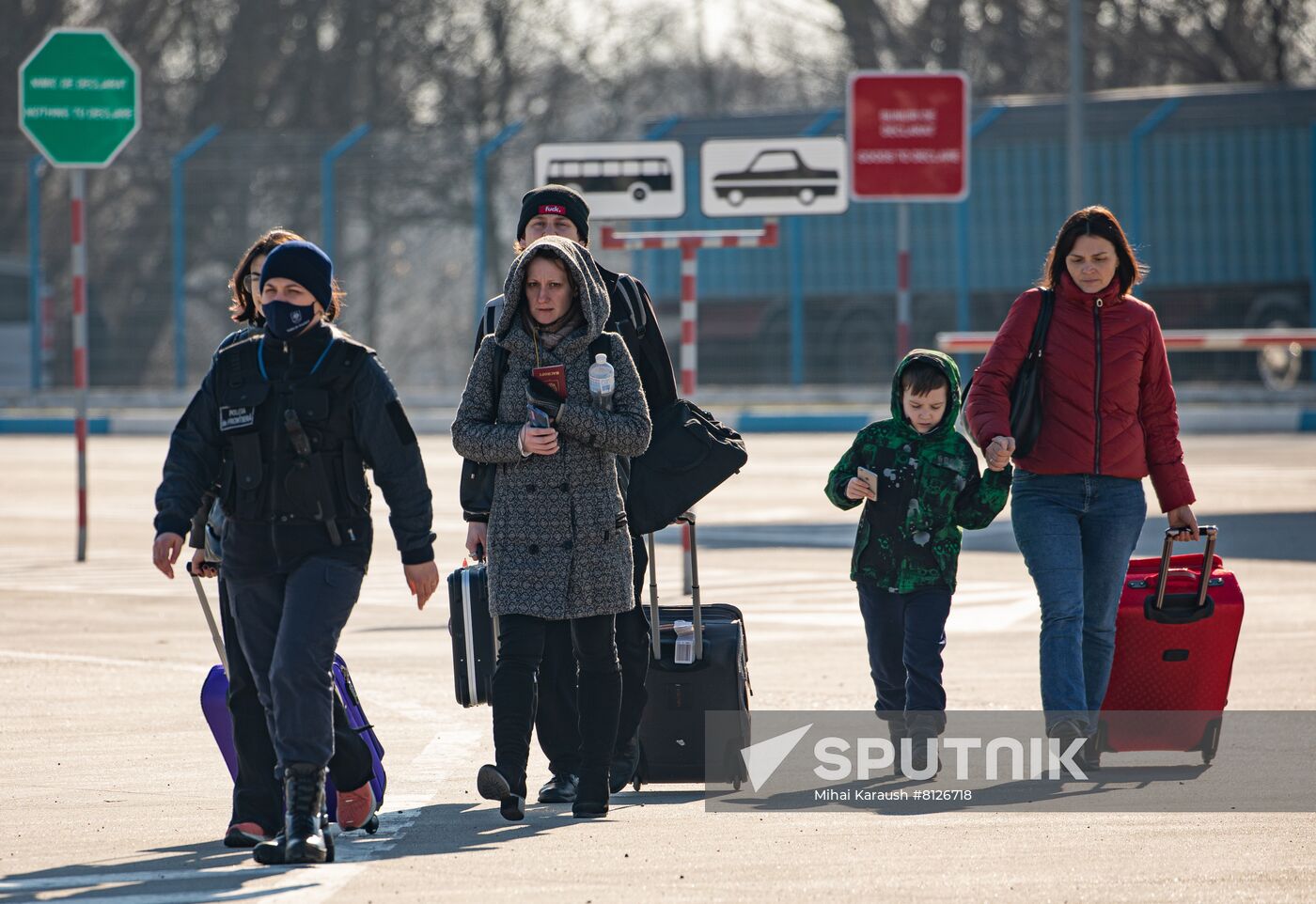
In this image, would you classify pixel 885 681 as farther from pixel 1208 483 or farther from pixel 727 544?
pixel 1208 483

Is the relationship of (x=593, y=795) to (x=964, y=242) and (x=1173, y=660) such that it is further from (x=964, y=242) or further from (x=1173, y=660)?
(x=964, y=242)

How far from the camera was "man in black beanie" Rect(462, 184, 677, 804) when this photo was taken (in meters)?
6.26

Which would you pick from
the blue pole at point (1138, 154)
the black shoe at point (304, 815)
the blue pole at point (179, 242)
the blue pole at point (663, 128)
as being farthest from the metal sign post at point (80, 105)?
the blue pole at point (1138, 154)

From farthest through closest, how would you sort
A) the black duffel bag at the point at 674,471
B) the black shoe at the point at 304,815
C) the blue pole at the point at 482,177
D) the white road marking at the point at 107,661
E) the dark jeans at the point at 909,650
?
the blue pole at the point at 482,177, the white road marking at the point at 107,661, the dark jeans at the point at 909,650, the black duffel bag at the point at 674,471, the black shoe at the point at 304,815

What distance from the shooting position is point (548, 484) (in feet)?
19.2

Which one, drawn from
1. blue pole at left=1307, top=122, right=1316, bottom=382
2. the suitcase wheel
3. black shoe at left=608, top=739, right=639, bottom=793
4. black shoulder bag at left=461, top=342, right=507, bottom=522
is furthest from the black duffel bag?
blue pole at left=1307, top=122, right=1316, bottom=382

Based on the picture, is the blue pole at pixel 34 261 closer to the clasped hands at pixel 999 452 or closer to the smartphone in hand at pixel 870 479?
the smartphone in hand at pixel 870 479

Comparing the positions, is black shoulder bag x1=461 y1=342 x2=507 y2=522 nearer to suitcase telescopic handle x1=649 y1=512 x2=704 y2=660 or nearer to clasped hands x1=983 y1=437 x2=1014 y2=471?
suitcase telescopic handle x1=649 y1=512 x2=704 y2=660

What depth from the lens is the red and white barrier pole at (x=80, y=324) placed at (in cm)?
1349

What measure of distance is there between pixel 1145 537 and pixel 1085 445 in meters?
7.20

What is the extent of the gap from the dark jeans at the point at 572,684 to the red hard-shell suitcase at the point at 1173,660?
155 centimetres

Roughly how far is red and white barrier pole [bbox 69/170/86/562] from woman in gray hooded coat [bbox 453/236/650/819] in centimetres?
807

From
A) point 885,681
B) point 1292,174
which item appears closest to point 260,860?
point 885,681

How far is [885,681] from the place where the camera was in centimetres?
687
